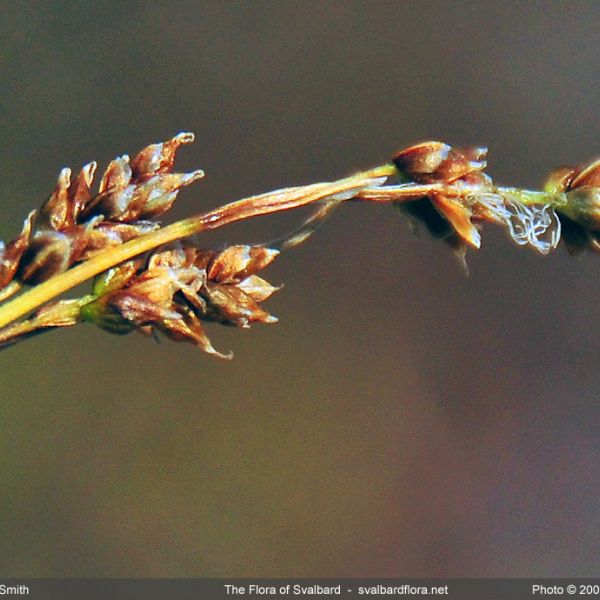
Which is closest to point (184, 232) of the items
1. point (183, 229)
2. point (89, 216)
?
point (183, 229)

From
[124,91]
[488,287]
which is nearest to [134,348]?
[124,91]

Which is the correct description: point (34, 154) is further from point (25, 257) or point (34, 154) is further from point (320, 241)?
point (25, 257)

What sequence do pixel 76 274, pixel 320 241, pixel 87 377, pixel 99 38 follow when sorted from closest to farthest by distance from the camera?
1. pixel 76 274
2. pixel 87 377
3. pixel 320 241
4. pixel 99 38

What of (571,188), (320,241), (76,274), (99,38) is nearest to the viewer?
(76,274)

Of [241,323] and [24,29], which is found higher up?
[24,29]

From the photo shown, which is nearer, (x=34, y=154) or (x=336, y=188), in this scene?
(x=336, y=188)

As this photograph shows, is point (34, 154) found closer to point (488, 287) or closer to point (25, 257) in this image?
point (488, 287)

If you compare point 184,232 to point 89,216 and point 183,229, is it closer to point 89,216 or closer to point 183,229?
point 183,229

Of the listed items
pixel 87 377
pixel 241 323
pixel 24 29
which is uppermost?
pixel 24 29
